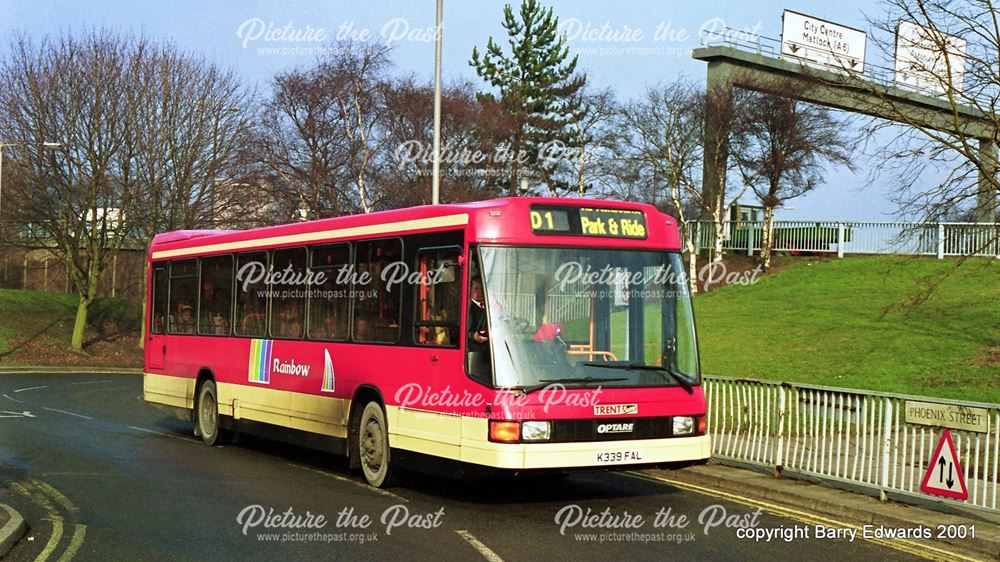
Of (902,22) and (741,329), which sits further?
(741,329)

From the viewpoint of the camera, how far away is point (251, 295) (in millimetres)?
16516

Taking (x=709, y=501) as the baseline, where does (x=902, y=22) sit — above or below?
above

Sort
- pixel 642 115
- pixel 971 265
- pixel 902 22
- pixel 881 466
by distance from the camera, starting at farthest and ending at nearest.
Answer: pixel 642 115 < pixel 971 265 < pixel 902 22 < pixel 881 466

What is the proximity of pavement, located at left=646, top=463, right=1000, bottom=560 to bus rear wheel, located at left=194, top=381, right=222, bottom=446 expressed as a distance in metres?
6.90

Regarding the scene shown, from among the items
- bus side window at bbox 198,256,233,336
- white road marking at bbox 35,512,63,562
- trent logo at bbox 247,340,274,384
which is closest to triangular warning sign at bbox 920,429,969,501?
white road marking at bbox 35,512,63,562

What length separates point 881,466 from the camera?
1216cm

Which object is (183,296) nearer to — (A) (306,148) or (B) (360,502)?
(B) (360,502)

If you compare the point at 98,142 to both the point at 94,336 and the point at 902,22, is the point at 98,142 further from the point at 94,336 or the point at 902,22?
the point at 902,22

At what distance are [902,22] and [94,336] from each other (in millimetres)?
41635

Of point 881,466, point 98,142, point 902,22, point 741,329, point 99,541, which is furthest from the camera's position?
point 98,142

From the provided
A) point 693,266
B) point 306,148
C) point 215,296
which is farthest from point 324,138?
point 215,296

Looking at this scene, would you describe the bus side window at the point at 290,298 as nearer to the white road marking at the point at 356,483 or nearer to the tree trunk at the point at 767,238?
the white road marking at the point at 356,483

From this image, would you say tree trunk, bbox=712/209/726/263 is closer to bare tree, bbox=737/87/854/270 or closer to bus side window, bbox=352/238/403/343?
bare tree, bbox=737/87/854/270

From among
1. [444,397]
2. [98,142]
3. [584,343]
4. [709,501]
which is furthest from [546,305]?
[98,142]
